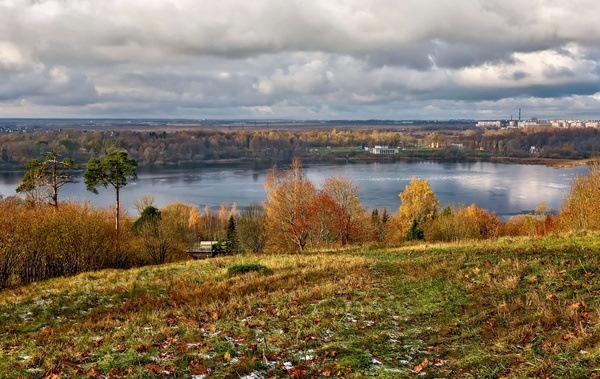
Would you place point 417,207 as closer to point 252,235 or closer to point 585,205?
→ point 252,235

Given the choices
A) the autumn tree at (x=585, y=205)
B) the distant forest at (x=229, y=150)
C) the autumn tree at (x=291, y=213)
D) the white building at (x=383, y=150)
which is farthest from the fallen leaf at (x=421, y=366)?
the white building at (x=383, y=150)

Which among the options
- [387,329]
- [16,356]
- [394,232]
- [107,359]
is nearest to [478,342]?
[387,329]

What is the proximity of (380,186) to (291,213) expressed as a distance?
2435 inches

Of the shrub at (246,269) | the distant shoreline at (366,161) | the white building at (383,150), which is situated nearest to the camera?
the shrub at (246,269)

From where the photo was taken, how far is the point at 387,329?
8.84m

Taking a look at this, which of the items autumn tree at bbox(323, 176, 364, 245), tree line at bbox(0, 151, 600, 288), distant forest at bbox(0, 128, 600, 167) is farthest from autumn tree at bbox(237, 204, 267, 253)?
distant forest at bbox(0, 128, 600, 167)

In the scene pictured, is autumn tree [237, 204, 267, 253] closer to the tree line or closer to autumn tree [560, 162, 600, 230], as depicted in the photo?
the tree line

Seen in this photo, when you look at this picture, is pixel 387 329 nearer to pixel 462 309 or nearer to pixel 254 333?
Result: pixel 462 309

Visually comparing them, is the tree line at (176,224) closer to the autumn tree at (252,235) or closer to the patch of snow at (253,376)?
the autumn tree at (252,235)

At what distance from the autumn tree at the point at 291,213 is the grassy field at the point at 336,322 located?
19047mm

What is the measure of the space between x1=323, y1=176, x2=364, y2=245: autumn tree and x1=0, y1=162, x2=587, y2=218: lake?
90.5ft

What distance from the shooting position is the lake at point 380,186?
76.6 m

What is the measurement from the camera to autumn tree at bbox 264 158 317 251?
34.4 meters

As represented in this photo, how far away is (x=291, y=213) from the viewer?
114 feet
